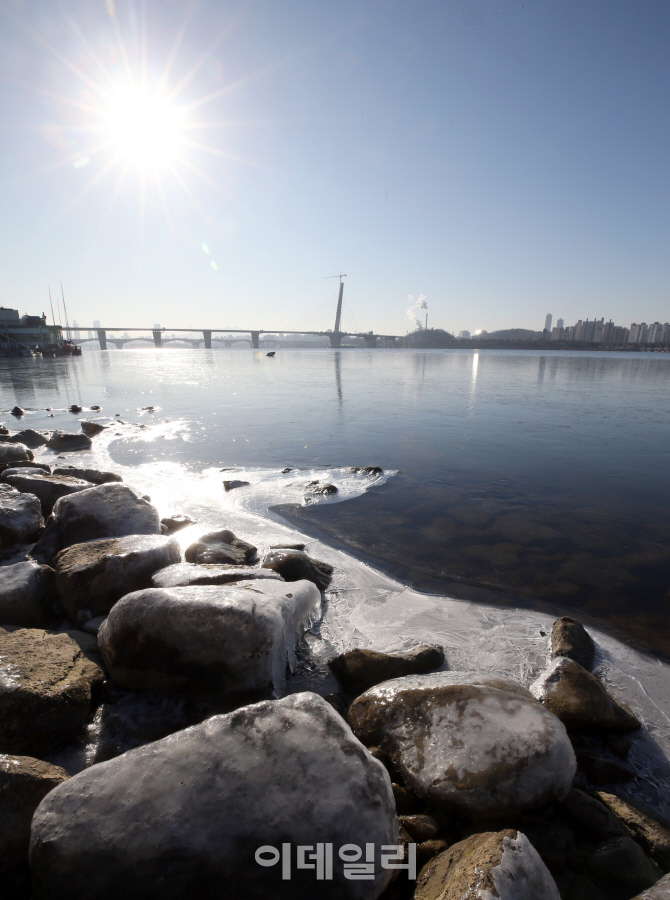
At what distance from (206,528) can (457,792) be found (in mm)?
4827

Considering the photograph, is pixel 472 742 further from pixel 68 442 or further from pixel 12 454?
pixel 68 442

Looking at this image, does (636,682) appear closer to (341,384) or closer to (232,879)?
(232,879)

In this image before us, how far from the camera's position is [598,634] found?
423cm

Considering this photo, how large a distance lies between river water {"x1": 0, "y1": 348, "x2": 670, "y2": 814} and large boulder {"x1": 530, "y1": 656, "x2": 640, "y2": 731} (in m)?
0.22

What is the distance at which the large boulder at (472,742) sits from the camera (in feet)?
7.26

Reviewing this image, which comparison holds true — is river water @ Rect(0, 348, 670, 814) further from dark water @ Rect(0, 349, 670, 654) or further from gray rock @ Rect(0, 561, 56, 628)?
gray rock @ Rect(0, 561, 56, 628)

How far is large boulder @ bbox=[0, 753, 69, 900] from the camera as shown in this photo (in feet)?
5.78

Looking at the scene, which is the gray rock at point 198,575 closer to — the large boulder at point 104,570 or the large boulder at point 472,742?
the large boulder at point 104,570

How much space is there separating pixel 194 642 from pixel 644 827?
2.84 metres

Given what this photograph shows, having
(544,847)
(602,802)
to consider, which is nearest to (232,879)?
(544,847)

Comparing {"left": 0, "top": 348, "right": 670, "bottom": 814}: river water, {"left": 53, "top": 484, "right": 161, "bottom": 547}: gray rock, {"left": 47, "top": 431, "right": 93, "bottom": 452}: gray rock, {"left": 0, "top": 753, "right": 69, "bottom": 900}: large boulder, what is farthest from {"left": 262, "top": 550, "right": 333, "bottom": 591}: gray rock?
{"left": 47, "top": 431, "right": 93, "bottom": 452}: gray rock

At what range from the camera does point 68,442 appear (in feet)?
37.1

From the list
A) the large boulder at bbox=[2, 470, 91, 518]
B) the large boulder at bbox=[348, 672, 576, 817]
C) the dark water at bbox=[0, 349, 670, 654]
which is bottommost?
the dark water at bbox=[0, 349, 670, 654]

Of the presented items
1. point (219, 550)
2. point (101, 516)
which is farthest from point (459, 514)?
point (101, 516)
